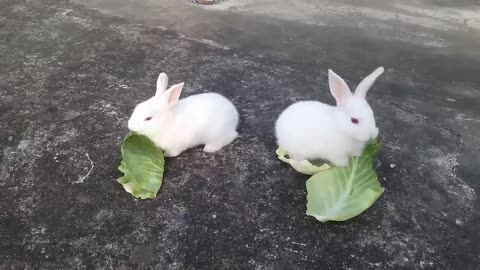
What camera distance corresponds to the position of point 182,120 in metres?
2.88

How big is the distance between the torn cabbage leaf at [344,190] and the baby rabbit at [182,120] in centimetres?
70

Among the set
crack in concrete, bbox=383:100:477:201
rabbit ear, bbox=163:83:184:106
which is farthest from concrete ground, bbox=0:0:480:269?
rabbit ear, bbox=163:83:184:106

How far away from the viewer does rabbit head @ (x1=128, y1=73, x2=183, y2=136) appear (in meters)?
2.73

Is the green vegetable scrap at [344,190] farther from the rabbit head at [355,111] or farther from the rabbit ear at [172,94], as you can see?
the rabbit ear at [172,94]

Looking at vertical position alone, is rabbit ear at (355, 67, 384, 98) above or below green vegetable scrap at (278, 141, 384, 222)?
above

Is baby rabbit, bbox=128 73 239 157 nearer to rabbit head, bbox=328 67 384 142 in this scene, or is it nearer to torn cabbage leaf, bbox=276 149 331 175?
torn cabbage leaf, bbox=276 149 331 175

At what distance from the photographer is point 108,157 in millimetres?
2949

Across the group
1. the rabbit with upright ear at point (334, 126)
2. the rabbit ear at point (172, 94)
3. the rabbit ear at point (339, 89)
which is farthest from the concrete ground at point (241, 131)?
the rabbit ear at point (339, 89)

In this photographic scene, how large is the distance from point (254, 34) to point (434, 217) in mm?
2550

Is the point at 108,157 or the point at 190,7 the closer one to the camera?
the point at 108,157

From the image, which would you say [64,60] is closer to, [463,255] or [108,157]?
[108,157]

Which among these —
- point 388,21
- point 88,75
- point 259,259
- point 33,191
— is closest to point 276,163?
point 259,259

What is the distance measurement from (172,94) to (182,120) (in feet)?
0.59

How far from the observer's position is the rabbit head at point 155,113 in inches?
107
